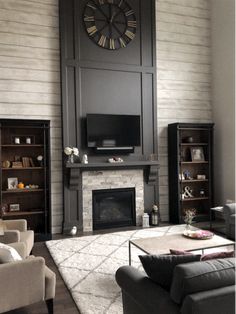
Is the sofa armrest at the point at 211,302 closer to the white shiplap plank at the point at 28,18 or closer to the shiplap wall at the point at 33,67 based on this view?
the shiplap wall at the point at 33,67

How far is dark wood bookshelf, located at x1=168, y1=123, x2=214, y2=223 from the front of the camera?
6.20m

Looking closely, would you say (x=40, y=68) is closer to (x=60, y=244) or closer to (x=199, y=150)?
(x=60, y=244)

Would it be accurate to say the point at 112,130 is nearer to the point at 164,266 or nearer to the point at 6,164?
the point at 6,164

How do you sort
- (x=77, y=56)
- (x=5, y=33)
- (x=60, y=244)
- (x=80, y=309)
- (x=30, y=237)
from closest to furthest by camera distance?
(x=80, y=309)
(x=30, y=237)
(x=60, y=244)
(x=5, y=33)
(x=77, y=56)

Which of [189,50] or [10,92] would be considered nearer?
[10,92]

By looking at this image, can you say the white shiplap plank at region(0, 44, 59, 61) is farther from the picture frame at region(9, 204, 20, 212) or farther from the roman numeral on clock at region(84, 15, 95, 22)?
the picture frame at region(9, 204, 20, 212)

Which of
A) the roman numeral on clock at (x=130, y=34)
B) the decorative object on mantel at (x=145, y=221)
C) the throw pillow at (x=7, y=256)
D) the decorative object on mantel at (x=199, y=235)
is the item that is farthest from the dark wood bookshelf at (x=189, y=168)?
the throw pillow at (x=7, y=256)

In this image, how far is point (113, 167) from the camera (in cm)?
593

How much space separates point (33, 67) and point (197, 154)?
3.81m

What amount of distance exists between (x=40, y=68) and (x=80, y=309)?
427cm

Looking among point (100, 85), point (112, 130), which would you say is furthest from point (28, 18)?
point (112, 130)

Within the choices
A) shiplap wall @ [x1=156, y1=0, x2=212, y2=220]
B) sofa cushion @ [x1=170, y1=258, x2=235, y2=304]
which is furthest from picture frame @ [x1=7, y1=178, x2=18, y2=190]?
sofa cushion @ [x1=170, y1=258, x2=235, y2=304]

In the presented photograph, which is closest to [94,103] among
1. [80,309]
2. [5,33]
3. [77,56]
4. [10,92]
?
[77,56]

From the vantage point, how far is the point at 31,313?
2.81 meters
